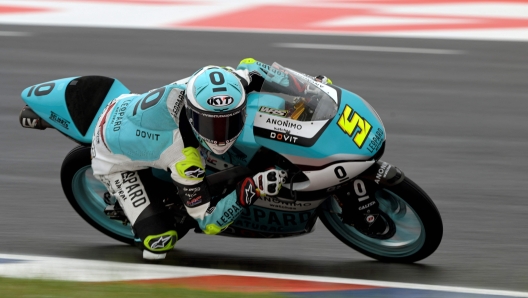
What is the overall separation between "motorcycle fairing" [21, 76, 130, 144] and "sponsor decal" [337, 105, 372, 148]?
160 cm

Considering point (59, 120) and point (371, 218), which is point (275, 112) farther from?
point (59, 120)

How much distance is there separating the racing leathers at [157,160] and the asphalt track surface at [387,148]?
1.32ft

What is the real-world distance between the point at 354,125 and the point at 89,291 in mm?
1586

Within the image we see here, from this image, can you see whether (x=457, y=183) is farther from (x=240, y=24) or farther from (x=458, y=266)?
(x=240, y=24)

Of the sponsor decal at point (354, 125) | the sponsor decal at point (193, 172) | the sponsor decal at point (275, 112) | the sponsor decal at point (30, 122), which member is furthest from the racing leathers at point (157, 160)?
the sponsor decal at point (30, 122)

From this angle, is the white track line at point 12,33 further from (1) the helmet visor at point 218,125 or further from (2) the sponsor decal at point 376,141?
(2) the sponsor decal at point 376,141

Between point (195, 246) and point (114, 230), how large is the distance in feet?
1.76

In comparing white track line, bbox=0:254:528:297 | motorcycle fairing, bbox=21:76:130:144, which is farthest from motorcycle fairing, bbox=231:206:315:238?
motorcycle fairing, bbox=21:76:130:144

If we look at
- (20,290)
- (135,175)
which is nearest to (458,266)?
(135,175)

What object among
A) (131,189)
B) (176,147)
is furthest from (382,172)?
(131,189)

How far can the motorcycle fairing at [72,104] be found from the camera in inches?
207

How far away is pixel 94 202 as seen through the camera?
5.64m

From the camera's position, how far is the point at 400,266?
511 centimetres

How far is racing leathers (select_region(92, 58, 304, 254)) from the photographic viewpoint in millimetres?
4637
